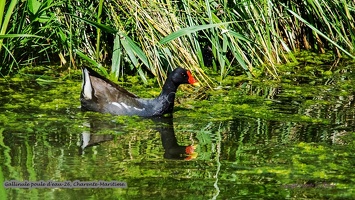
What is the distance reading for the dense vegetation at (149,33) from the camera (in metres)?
6.96

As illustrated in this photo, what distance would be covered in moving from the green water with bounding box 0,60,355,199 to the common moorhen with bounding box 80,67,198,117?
0.12m

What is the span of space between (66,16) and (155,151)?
239cm

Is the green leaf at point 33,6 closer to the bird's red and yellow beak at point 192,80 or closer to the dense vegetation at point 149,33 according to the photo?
the dense vegetation at point 149,33

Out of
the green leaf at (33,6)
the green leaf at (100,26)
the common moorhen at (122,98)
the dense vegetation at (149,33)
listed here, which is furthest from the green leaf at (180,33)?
the green leaf at (33,6)

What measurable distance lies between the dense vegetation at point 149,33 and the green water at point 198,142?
0.88 feet

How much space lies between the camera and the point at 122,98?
6.68 meters

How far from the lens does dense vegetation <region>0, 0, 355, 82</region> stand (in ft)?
22.8

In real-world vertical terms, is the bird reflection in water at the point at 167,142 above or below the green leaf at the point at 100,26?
below

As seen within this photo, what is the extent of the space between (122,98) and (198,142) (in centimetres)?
119

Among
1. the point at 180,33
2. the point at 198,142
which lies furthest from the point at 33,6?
the point at 198,142

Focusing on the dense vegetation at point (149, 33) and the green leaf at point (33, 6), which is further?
the dense vegetation at point (149, 33)

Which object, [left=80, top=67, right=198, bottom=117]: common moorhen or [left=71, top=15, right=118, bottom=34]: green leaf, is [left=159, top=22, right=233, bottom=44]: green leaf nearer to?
[left=80, top=67, right=198, bottom=117]: common moorhen

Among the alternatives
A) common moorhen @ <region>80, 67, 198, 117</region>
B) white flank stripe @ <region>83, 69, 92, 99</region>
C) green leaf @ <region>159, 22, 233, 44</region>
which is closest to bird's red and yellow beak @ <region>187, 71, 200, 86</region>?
common moorhen @ <region>80, 67, 198, 117</region>

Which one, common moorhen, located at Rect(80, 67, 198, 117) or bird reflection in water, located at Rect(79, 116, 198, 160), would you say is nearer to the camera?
bird reflection in water, located at Rect(79, 116, 198, 160)
